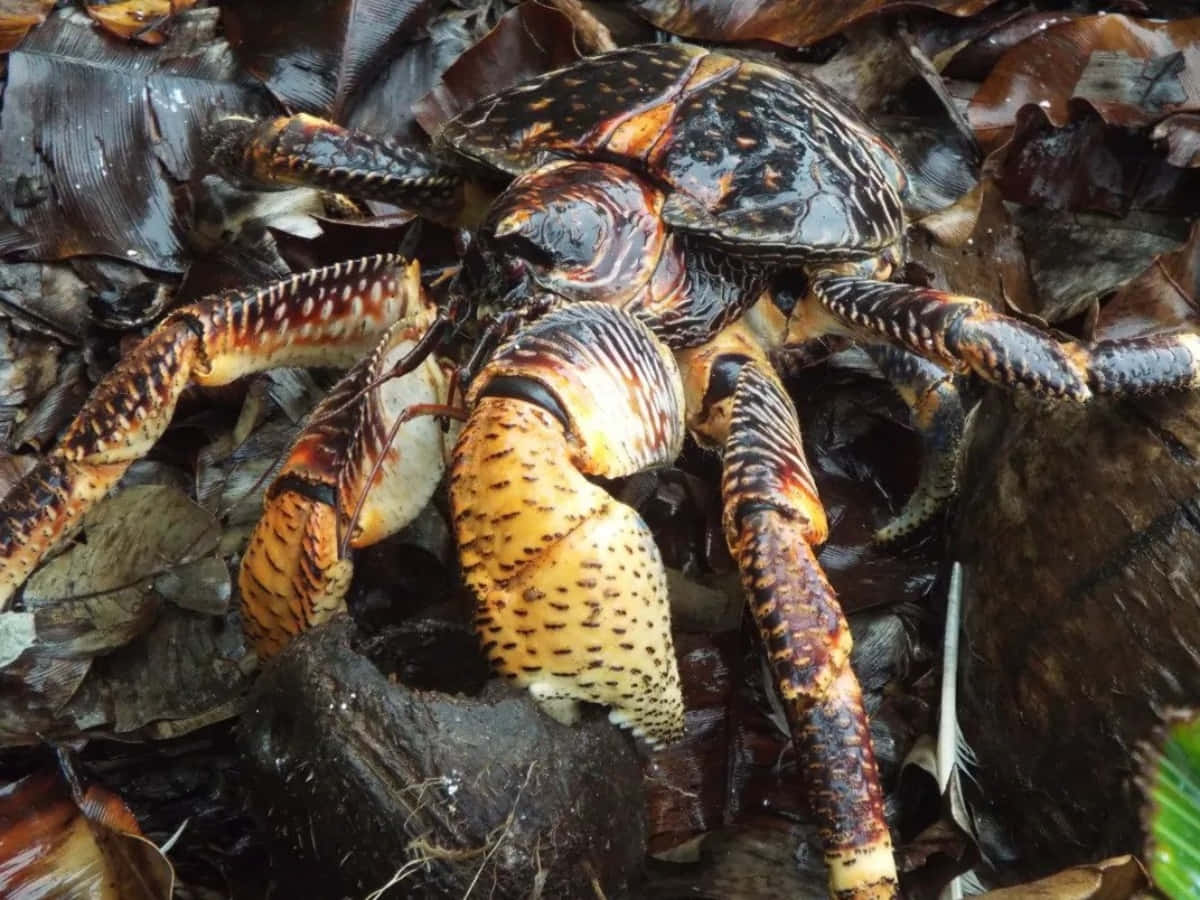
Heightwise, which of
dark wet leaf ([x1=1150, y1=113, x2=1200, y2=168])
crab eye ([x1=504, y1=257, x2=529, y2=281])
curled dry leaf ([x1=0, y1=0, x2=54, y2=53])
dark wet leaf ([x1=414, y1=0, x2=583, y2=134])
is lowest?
dark wet leaf ([x1=1150, y1=113, x2=1200, y2=168])

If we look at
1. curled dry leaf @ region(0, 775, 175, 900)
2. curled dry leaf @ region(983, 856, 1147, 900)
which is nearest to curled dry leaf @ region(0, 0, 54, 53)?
curled dry leaf @ region(0, 775, 175, 900)

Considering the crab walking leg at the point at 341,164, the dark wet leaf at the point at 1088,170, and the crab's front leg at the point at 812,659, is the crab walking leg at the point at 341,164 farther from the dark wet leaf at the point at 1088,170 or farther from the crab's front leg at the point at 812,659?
the dark wet leaf at the point at 1088,170

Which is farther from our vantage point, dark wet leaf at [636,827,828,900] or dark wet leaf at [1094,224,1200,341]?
dark wet leaf at [1094,224,1200,341]

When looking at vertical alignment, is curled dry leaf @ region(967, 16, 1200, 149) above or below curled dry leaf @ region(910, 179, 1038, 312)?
above

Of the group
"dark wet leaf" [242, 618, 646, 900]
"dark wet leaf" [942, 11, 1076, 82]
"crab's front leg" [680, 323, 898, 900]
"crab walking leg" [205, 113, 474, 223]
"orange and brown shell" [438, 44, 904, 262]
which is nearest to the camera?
"dark wet leaf" [242, 618, 646, 900]

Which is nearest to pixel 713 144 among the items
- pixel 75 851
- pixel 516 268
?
pixel 516 268

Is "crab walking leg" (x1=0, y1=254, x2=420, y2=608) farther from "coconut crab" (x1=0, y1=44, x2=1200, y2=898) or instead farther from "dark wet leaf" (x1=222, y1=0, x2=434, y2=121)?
"dark wet leaf" (x1=222, y1=0, x2=434, y2=121)

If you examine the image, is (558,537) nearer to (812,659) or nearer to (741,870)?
(812,659)
